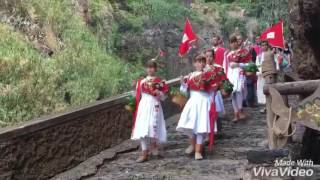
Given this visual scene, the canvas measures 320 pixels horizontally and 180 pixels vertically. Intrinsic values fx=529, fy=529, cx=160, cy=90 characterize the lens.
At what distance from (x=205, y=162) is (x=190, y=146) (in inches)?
29.7

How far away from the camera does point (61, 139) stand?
8.66 m

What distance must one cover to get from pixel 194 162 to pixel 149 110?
3.71 ft

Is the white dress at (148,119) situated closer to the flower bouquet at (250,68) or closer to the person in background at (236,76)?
the flower bouquet at (250,68)

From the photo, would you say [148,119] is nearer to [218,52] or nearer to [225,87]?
[225,87]

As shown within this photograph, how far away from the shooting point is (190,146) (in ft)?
30.5

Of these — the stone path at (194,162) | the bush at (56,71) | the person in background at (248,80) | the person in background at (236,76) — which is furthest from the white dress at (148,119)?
the person in background at (248,80)

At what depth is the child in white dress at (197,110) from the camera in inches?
342

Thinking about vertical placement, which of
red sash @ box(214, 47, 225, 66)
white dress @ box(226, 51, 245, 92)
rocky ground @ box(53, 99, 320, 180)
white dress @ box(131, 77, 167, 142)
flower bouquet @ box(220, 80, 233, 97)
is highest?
red sash @ box(214, 47, 225, 66)

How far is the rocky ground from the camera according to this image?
26.4 feet

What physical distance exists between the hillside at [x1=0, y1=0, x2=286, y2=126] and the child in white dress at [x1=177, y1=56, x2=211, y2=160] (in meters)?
2.43

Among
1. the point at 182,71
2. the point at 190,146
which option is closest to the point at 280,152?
the point at 190,146

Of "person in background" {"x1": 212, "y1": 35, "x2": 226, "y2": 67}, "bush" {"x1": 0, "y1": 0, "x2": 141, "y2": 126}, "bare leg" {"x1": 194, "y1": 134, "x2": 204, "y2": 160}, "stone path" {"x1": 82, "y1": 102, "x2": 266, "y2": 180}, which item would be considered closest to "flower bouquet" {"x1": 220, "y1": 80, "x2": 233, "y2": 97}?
"bare leg" {"x1": 194, "y1": 134, "x2": 204, "y2": 160}

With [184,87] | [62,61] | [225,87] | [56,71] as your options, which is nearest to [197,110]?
[184,87]

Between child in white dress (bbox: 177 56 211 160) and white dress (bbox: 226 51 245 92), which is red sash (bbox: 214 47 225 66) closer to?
white dress (bbox: 226 51 245 92)
